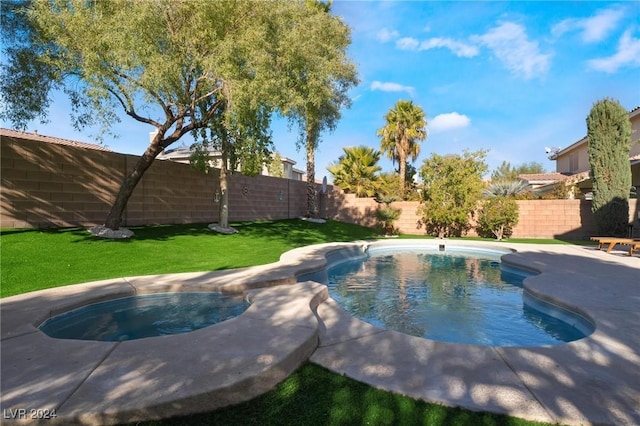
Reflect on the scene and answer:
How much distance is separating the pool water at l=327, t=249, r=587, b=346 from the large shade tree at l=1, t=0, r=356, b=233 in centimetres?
621

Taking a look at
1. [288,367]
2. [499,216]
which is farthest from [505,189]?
[288,367]

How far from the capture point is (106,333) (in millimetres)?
4422

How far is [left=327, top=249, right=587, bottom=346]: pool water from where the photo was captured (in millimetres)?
4789

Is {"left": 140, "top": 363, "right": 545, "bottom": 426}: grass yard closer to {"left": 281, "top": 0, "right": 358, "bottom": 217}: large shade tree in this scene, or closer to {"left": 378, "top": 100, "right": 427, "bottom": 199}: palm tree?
{"left": 281, "top": 0, "right": 358, "bottom": 217}: large shade tree

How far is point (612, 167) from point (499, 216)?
504 centimetres

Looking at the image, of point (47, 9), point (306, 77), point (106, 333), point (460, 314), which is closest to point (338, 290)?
point (460, 314)

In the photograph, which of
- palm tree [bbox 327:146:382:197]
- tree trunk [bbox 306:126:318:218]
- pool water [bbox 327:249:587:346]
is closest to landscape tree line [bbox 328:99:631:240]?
palm tree [bbox 327:146:382:197]

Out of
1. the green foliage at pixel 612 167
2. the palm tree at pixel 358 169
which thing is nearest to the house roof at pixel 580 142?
the green foliage at pixel 612 167

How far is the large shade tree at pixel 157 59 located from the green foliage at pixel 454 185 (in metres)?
9.43

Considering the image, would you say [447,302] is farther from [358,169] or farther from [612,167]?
[358,169]

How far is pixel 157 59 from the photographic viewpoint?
882cm

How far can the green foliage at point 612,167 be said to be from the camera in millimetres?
14906

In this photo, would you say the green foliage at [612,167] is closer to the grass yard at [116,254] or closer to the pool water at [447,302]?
the pool water at [447,302]

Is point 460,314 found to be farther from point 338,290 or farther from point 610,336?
point 338,290
